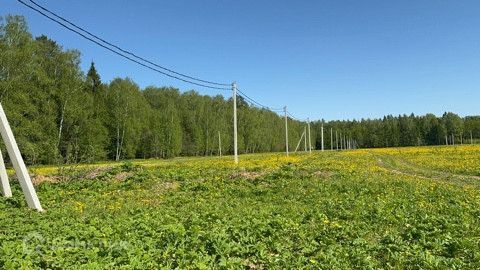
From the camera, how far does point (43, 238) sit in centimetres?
885

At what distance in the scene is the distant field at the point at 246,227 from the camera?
7.56 meters

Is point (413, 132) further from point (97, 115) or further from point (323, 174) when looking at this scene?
point (323, 174)

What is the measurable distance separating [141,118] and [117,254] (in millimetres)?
70596

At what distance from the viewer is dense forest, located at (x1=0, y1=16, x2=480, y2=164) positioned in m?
42.8

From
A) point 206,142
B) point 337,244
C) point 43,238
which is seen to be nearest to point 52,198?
point 43,238

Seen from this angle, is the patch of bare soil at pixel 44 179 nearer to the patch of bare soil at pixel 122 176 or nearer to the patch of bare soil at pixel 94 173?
the patch of bare soil at pixel 94 173

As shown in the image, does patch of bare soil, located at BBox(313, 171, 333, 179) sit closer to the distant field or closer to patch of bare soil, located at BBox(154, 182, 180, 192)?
the distant field

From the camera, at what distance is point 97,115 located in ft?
212

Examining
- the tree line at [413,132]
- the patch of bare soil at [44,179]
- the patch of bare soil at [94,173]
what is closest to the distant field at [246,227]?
the patch of bare soil at [44,179]

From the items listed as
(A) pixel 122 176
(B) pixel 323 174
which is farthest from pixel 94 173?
(B) pixel 323 174

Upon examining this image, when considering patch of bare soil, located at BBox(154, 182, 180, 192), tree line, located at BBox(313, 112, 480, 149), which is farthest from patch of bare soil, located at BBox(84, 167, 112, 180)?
tree line, located at BBox(313, 112, 480, 149)

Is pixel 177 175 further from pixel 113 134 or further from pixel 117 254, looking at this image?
pixel 113 134

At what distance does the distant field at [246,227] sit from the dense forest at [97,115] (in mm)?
9605

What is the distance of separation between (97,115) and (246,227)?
59.3 metres
